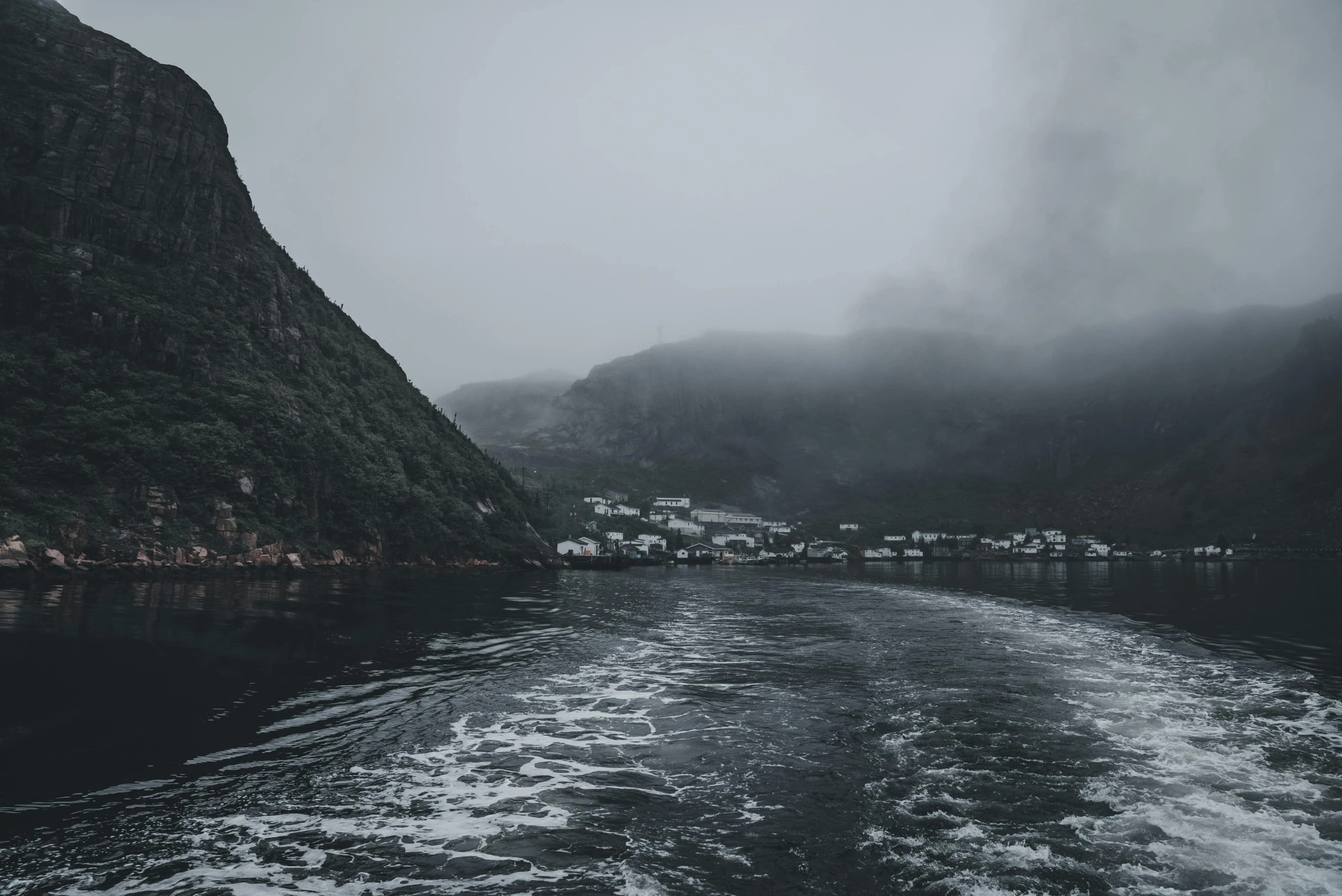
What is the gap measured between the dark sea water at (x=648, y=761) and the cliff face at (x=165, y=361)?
35.3 metres

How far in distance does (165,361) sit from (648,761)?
9003 centimetres

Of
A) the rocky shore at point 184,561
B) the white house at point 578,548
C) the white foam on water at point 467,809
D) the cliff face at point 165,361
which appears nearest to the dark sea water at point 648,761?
the white foam on water at point 467,809

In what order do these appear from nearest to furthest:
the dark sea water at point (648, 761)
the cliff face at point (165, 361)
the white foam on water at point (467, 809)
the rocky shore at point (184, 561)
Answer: the white foam on water at point (467, 809) < the dark sea water at point (648, 761) < the rocky shore at point (184, 561) < the cliff face at point (165, 361)

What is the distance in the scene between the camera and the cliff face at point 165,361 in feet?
219

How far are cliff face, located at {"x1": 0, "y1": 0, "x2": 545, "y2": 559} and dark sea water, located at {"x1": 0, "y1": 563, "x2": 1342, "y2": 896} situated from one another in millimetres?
35278

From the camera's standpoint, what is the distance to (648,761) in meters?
17.1

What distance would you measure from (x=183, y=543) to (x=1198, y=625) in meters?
85.4

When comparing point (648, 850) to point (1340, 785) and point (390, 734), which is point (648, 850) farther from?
point (1340, 785)

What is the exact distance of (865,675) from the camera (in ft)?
91.1

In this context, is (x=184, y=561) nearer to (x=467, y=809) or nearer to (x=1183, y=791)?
(x=467, y=809)

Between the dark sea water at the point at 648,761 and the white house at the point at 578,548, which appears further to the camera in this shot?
the white house at the point at 578,548

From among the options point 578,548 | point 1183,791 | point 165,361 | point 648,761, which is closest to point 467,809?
point 648,761

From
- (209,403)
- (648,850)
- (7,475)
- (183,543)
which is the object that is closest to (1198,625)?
(648,850)

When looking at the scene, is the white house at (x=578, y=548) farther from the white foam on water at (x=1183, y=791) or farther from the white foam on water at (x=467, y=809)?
the white foam on water at (x=1183, y=791)
